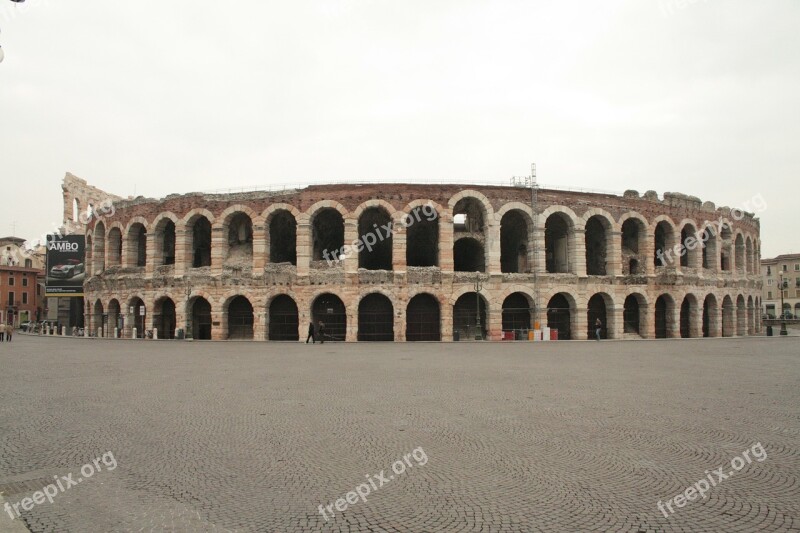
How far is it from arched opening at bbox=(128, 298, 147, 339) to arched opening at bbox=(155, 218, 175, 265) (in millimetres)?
3496

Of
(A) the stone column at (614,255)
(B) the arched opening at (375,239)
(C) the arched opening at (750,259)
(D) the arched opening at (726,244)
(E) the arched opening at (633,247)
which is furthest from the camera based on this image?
(C) the arched opening at (750,259)

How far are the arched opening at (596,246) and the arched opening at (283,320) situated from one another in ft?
73.6

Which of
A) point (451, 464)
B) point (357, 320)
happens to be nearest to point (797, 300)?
point (357, 320)

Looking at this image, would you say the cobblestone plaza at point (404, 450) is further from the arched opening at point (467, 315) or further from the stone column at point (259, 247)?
the arched opening at point (467, 315)

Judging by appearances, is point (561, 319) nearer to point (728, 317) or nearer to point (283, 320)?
point (728, 317)

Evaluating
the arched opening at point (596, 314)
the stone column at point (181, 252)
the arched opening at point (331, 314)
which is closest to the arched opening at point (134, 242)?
the stone column at point (181, 252)

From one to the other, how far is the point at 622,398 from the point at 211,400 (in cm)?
857

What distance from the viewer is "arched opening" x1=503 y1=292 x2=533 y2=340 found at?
101 ft

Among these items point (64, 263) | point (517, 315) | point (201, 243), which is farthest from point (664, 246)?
point (64, 263)

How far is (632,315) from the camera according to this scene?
3319cm

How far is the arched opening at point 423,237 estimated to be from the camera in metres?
29.9

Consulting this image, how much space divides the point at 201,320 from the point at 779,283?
89042 mm

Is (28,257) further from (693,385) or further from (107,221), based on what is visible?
(693,385)

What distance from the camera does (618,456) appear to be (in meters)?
5.70
